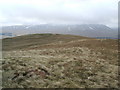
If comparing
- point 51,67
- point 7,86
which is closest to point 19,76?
point 7,86

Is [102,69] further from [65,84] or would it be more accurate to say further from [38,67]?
[38,67]

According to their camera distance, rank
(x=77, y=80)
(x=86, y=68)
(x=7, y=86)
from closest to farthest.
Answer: (x=7, y=86) → (x=77, y=80) → (x=86, y=68)

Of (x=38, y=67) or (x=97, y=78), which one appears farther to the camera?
(x=38, y=67)

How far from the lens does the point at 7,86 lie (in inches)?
400

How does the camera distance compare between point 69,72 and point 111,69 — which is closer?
point 69,72

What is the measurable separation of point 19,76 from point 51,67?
373 cm

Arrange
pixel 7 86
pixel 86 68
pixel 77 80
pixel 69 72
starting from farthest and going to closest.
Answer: pixel 86 68, pixel 69 72, pixel 77 80, pixel 7 86

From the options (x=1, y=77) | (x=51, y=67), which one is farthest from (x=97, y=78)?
(x=1, y=77)

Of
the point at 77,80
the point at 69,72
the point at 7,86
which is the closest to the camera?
the point at 7,86

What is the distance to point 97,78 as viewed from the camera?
11750 mm

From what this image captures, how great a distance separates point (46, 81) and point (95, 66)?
661 centimetres

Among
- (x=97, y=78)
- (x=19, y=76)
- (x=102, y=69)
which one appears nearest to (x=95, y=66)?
(x=102, y=69)

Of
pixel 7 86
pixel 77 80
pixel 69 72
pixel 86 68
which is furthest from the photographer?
pixel 86 68

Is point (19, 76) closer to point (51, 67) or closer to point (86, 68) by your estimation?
point (51, 67)
